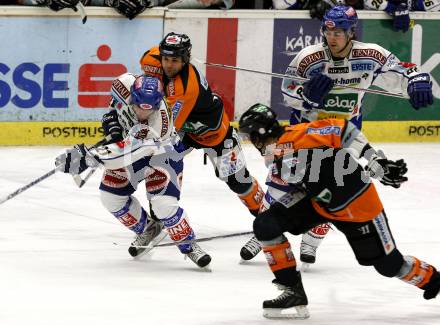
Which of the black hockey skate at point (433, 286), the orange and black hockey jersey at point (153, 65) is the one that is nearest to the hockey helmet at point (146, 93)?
the orange and black hockey jersey at point (153, 65)

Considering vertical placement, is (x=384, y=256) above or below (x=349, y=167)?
below

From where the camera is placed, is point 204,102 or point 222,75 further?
point 222,75

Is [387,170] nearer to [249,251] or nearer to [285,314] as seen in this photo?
[285,314]

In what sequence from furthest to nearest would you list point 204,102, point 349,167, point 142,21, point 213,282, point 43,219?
point 142,21, point 43,219, point 204,102, point 213,282, point 349,167

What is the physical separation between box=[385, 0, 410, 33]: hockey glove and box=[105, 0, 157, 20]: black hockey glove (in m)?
2.24

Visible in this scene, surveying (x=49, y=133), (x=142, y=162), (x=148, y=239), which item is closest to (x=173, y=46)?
(x=142, y=162)

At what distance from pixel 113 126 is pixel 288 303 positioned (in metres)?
1.95

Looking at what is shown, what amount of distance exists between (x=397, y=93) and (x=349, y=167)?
2571 mm

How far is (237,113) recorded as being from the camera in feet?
36.6

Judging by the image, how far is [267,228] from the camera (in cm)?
595

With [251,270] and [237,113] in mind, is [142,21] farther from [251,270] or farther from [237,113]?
[251,270]

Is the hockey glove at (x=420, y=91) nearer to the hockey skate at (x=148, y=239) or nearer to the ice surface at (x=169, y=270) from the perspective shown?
the ice surface at (x=169, y=270)

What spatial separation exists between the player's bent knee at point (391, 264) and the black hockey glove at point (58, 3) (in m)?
5.08

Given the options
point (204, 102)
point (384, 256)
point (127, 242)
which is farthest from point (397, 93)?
point (384, 256)
